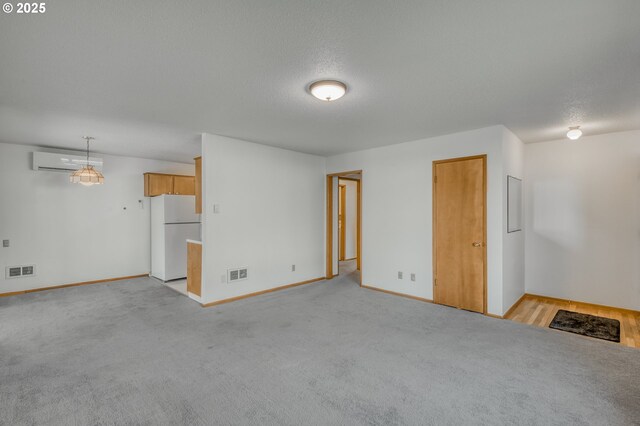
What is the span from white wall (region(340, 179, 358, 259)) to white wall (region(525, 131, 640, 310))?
433 centimetres

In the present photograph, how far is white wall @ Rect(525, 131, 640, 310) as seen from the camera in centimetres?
417

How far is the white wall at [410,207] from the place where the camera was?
3.97 m

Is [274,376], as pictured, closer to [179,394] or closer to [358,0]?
[179,394]

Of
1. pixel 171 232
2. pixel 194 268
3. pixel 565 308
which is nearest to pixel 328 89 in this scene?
pixel 194 268

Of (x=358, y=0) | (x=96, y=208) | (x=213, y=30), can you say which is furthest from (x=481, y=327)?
(x=96, y=208)

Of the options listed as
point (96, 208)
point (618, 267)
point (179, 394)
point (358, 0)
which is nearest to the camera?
point (358, 0)

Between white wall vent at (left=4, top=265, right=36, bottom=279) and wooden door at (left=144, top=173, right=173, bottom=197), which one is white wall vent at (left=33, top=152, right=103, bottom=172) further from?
white wall vent at (left=4, top=265, right=36, bottom=279)

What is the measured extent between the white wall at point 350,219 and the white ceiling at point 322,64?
14.9 ft

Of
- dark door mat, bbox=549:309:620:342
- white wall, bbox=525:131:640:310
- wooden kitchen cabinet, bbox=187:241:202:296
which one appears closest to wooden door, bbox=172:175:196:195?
wooden kitchen cabinet, bbox=187:241:202:296

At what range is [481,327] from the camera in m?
3.59

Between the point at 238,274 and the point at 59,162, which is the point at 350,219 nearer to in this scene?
the point at 238,274

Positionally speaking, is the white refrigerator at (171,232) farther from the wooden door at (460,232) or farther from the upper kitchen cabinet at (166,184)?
the wooden door at (460,232)

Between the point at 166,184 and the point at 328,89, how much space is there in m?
4.93

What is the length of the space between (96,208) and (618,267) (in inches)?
332
